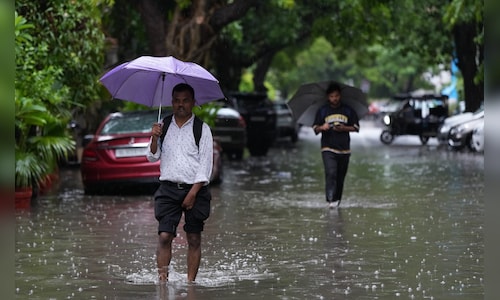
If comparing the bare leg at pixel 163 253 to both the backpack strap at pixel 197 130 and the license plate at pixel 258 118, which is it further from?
the license plate at pixel 258 118

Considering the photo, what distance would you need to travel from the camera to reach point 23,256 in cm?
1105

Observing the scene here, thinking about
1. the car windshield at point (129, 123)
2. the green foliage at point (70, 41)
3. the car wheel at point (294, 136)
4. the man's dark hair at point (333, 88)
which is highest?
the green foliage at point (70, 41)

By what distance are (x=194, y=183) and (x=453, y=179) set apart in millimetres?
13786

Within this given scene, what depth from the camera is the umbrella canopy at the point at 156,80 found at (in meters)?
8.88

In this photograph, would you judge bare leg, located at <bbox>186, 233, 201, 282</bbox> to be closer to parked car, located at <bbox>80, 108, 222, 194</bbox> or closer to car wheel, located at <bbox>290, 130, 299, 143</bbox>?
parked car, located at <bbox>80, 108, 222, 194</bbox>

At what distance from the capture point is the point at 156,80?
9570 mm

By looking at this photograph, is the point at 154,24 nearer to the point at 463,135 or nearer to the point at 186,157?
the point at 463,135

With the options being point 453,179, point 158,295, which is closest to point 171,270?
point 158,295

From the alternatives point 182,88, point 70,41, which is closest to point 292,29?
point 70,41

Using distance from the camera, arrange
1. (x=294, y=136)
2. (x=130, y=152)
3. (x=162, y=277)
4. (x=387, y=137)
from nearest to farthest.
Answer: (x=162, y=277) < (x=130, y=152) < (x=387, y=137) < (x=294, y=136)

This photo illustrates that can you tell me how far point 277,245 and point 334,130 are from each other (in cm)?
406

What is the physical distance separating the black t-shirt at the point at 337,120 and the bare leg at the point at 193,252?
6.73m

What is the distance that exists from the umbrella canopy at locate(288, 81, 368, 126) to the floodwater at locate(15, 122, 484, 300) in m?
1.37

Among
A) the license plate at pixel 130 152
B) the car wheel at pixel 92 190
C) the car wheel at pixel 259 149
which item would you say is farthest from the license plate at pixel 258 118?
the license plate at pixel 130 152
